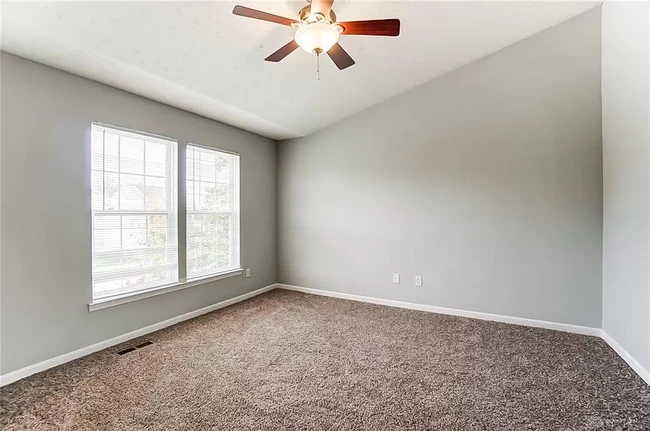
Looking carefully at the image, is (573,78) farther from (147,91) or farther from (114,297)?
(114,297)

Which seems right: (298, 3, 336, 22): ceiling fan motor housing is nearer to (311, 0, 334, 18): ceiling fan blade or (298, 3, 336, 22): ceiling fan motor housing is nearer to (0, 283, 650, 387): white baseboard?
(311, 0, 334, 18): ceiling fan blade

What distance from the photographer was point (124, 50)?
2.51 metres

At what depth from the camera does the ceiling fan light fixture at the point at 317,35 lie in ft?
6.84

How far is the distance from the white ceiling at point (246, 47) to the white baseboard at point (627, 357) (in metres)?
3.18

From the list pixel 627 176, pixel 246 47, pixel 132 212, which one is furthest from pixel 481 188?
pixel 132 212

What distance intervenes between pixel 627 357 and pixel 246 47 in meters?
4.17

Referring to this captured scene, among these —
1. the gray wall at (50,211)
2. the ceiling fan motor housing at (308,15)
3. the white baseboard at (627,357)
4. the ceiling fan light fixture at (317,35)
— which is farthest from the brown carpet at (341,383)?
the ceiling fan motor housing at (308,15)

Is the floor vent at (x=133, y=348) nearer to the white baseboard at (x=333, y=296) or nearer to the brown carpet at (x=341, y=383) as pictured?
the brown carpet at (x=341, y=383)

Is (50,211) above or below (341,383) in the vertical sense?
→ above

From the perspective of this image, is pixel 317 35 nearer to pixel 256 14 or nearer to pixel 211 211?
pixel 256 14

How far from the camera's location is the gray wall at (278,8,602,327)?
3.34m

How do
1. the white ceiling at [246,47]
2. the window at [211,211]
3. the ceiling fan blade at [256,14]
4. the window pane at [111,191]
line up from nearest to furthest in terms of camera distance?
the ceiling fan blade at [256,14]
the white ceiling at [246,47]
the window pane at [111,191]
the window at [211,211]

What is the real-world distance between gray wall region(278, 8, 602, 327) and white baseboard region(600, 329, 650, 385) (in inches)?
8.5

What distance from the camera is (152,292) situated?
133 inches
